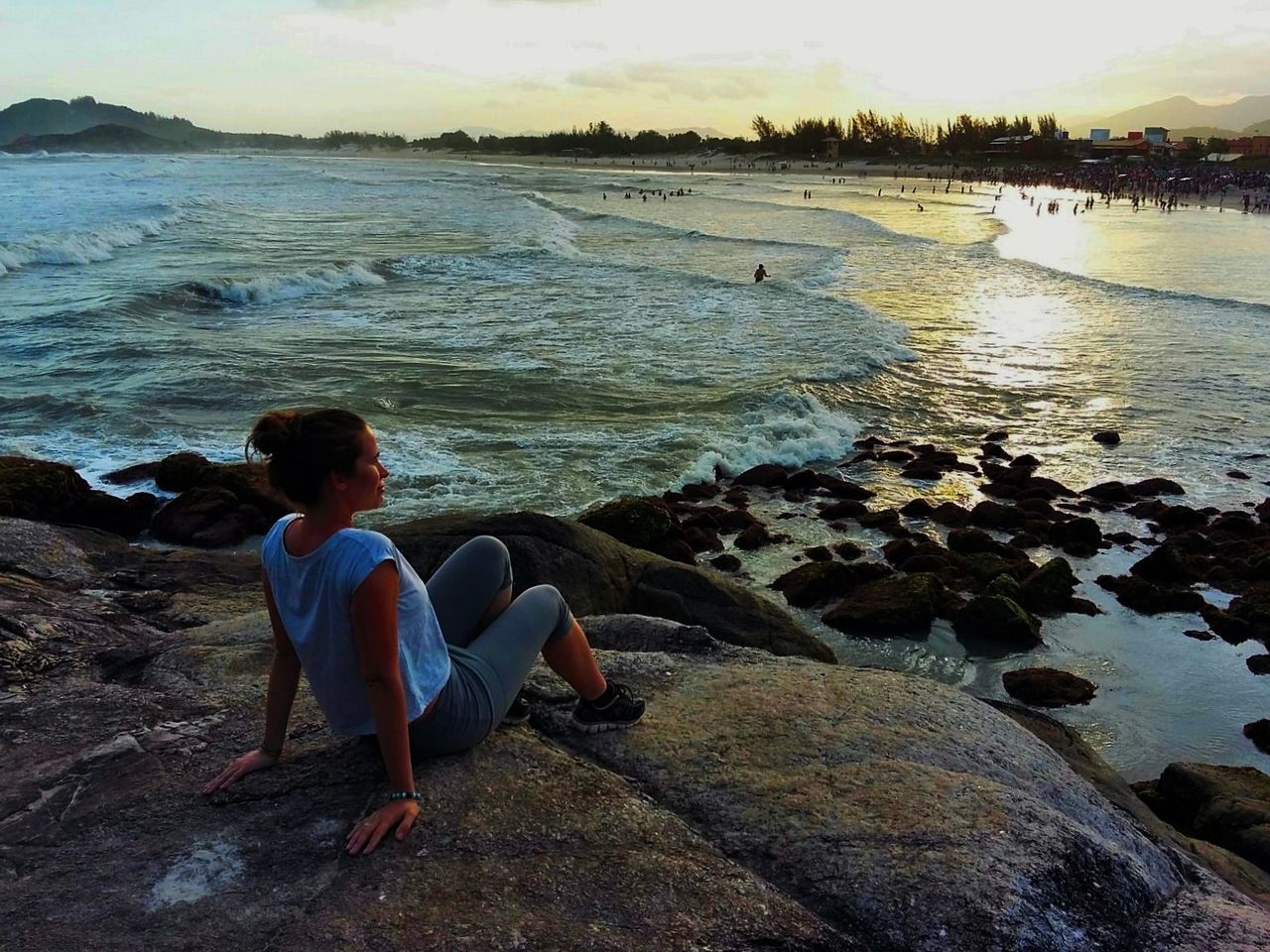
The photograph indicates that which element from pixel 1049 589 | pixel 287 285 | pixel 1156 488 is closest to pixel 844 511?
pixel 1049 589

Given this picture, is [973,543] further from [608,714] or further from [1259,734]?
[608,714]

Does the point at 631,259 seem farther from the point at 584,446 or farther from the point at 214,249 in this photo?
the point at 584,446

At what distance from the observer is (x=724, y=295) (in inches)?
957

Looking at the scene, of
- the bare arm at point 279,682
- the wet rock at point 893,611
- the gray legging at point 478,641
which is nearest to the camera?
the bare arm at point 279,682

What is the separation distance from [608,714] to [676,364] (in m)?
13.5

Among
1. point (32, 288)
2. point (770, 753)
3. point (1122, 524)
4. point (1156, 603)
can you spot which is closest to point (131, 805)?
point (770, 753)

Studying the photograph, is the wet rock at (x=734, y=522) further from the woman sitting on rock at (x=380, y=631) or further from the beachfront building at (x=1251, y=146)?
the beachfront building at (x=1251, y=146)

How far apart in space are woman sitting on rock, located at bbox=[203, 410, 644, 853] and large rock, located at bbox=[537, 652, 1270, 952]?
0.41 meters

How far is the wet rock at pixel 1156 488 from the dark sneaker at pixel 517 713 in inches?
395

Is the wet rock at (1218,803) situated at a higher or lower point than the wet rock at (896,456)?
lower

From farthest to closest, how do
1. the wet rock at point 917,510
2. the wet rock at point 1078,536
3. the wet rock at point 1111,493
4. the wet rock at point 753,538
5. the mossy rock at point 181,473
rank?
1. the wet rock at point 1111,493
2. the wet rock at point 917,510
3. the mossy rock at point 181,473
4. the wet rock at point 1078,536
5. the wet rock at point 753,538

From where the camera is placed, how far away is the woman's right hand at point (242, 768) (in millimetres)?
3188

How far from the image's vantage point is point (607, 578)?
255 inches

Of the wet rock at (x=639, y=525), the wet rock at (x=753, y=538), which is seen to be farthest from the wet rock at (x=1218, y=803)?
the wet rock at (x=753, y=538)
